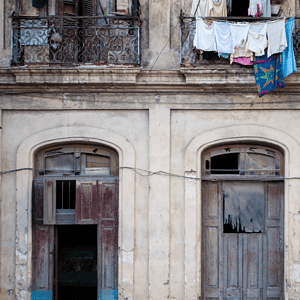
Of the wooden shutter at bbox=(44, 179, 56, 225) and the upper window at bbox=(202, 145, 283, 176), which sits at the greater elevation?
the upper window at bbox=(202, 145, 283, 176)

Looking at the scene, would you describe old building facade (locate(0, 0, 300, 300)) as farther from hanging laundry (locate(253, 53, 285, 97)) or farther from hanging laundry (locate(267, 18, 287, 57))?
hanging laundry (locate(267, 18, 287, 57))

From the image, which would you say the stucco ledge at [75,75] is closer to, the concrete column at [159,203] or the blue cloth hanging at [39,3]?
the concrete column at [159,203]

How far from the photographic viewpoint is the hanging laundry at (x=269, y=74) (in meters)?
6.14

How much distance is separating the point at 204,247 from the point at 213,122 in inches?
95.4

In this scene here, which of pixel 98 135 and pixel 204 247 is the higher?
pixel 98 135

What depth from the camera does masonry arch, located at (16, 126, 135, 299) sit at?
21.0ft

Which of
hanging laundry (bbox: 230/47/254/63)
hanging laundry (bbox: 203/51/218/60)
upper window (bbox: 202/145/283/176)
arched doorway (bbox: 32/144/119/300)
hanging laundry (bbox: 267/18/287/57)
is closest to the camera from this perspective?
hanging laundry (bbox: 267/18/287/57)

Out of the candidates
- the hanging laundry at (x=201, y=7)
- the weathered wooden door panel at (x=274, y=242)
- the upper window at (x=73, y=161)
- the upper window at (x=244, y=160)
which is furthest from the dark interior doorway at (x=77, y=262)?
the hanging laundry at (x=201, y=7)

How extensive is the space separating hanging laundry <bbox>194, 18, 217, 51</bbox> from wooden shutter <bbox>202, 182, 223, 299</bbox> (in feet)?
8.46

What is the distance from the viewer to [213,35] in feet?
20.4

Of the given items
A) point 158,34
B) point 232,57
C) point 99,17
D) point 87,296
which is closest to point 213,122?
point 232,57

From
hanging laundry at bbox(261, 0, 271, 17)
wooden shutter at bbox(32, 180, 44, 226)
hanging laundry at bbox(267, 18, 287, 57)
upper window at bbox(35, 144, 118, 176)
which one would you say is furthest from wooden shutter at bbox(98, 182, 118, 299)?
hanging laundry at bbox(261, 0, 271, 17)

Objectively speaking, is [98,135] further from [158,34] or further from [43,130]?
[158,34]

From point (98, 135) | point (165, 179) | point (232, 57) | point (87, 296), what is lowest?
point (87, 296)
